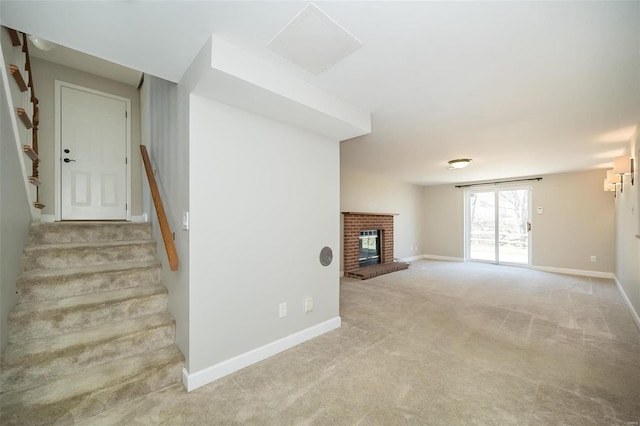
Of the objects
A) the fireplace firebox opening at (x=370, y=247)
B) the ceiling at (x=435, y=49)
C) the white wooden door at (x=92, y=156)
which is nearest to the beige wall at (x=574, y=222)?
the ceiling at (x=435, y=49)

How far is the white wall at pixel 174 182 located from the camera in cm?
190

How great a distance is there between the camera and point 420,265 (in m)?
6.66

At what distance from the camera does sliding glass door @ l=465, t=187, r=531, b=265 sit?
6.36m

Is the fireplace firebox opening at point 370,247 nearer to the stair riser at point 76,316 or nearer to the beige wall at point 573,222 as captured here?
the beige wall at point 573,222

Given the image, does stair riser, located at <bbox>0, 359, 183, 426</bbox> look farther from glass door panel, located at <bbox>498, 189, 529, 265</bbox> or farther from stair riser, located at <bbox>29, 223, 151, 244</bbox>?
glass door panel, located at <bbox>498, 189, 529, 265</bbox>

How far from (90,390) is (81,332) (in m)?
0.46

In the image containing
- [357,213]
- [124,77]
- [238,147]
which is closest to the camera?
[238,147]

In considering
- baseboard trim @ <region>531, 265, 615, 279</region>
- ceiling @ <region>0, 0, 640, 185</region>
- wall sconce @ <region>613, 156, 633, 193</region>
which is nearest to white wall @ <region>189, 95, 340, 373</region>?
ceiling @ <region>0, 0, 640, 185</region>

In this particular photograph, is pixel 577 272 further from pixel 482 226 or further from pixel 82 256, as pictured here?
pixel 82 256

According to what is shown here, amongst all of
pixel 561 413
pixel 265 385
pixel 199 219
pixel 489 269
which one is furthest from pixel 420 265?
pixel 199 219

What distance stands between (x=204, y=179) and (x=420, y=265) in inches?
239

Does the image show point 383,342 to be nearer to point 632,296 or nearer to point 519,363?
point 519,363

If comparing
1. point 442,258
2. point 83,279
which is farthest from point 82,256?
point 442,258

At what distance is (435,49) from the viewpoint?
65.2 inches
